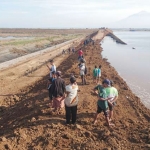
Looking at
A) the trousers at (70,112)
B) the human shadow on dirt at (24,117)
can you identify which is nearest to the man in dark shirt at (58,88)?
the trousers at (70,112)

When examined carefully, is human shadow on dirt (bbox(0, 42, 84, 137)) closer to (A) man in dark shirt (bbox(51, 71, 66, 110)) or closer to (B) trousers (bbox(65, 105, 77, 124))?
(B) trousers (bbox(65, 105, 77, 124))

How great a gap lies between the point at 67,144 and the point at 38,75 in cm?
1475

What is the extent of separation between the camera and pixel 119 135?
7.27 m

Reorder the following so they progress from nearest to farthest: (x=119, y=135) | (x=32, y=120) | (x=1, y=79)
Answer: (x=119, y=135) → (x=32, y=120) → (x=1, y=79)

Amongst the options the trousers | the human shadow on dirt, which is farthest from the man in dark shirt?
the human shadow on dirt

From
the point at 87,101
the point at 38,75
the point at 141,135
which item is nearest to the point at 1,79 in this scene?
the point at 38,75

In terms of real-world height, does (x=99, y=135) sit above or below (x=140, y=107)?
above

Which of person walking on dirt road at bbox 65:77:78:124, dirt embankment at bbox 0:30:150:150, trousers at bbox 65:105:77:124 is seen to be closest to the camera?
dirt embankment at bbox 0:30:150:150

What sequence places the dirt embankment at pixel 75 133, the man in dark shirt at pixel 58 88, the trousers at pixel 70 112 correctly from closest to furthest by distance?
the dirt embankment at pixel 75 133
the trousers at pixel 70 112
the man in dark shirt at pixel 58 88

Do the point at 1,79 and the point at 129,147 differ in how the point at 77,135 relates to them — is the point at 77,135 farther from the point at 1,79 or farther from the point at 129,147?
the point at 1,79

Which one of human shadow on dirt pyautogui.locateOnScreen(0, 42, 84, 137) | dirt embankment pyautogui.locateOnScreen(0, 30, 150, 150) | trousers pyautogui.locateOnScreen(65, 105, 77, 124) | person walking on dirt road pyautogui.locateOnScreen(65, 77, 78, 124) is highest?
person walking on dirt road pyautogui.locateOnScreen(65, 77, 78, 124)

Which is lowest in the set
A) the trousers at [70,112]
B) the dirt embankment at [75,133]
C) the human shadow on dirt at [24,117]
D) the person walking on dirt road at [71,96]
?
the human shadow on dirt at [24,117]

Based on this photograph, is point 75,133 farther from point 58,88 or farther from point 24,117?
point 24,117

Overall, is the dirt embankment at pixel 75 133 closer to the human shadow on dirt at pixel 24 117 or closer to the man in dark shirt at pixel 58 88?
the human shadow on dirt at pixel 24 117
